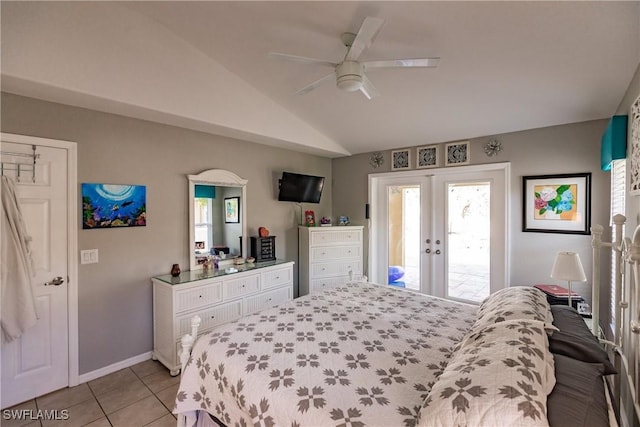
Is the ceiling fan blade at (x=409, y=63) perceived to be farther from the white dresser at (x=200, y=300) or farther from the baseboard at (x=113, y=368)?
the baseboard at (x=113, y=368)

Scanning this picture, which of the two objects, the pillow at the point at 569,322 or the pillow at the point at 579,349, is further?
the pillow at the point at 569,322

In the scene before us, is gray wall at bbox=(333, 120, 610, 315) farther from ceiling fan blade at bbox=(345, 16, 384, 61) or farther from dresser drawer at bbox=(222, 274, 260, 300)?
dresser drawer at bbox=(222, 274, 260, 300)

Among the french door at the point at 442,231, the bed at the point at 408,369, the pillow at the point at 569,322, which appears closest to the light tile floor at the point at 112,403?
the bed at the point at 408,369

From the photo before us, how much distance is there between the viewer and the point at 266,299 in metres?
3.55

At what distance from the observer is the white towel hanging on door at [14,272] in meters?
2.14

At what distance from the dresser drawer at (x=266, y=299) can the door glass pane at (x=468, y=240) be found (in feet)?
7.17

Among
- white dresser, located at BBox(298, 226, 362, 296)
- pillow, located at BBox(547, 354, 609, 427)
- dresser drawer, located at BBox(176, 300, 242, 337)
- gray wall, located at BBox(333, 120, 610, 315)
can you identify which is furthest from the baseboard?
gray wall, located at BBox(333, 120, 610, 315)

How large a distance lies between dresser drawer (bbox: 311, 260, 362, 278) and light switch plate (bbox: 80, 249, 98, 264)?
2.48 meters

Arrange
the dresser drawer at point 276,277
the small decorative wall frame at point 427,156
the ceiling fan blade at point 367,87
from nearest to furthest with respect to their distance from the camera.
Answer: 1. the ceiling fan blade at point 367,87
2. the dresser drawer at point 276,277
3. the small decorative wall frame at point 427,156

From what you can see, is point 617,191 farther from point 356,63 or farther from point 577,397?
point 356,63

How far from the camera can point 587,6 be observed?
1.64m

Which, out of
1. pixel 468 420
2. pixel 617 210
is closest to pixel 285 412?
pixel 468 420

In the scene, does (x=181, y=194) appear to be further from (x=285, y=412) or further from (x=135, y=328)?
(x=285, y=412)

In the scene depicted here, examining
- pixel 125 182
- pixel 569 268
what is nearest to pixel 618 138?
pixel 569 268
